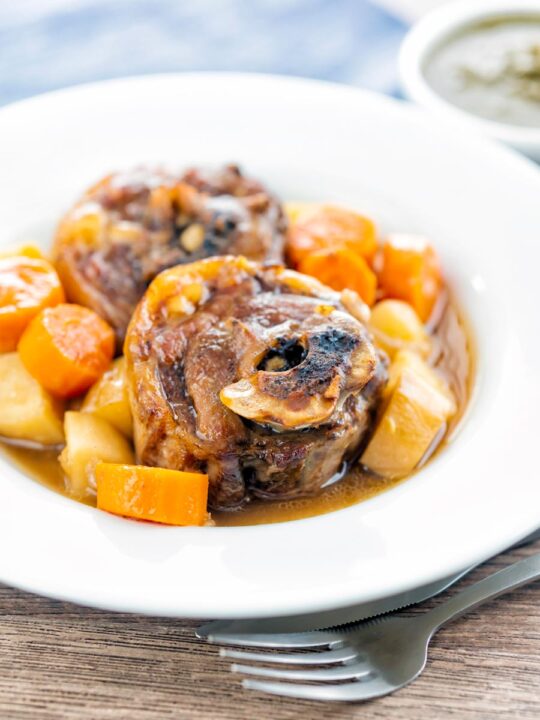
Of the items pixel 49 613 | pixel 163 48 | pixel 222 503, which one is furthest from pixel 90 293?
pixel 163 48

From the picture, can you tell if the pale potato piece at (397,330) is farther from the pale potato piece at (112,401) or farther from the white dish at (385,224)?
the pale potato piece at (112,401)

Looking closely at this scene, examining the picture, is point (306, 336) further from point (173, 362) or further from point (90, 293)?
point (90, 293)

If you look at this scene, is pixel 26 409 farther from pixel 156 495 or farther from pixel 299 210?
pixel 299 210

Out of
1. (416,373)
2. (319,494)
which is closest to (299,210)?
(416,373)

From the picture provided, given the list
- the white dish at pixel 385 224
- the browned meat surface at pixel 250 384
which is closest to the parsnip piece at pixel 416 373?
the white dish at pixel 385 224

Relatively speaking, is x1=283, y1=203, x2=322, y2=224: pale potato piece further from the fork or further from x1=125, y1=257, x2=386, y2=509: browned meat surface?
the fork

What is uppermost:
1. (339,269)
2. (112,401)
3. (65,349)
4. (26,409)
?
(339,269)
